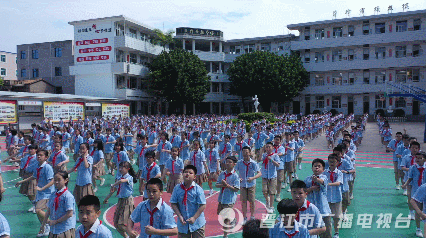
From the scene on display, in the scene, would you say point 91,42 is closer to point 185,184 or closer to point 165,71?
point 165,71

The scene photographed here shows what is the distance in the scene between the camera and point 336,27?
43.1 m

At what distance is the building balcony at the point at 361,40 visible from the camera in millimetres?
39125

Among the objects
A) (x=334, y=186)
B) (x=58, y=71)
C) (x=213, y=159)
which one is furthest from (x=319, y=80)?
(x=334, y=186)

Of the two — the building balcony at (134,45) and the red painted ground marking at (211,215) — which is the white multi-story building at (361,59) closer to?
the building balcony at (134,45)

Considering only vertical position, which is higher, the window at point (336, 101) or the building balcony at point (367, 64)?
the building balcony at point (367, 64)

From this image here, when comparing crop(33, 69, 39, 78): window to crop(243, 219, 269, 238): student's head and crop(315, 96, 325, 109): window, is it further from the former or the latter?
crop(243, 219, 269, 238): student's head

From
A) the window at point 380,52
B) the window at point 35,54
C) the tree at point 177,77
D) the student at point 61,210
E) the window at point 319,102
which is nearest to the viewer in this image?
the student at point 61,210

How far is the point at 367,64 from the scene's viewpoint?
4141 cm

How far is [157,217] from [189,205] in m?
0.76

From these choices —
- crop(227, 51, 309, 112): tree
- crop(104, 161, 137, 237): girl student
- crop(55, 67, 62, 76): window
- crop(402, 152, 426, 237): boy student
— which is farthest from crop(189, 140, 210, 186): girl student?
crop(55, 67, 62, 76): window

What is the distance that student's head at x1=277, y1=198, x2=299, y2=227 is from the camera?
142 inches

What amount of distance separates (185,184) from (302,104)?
141 feet

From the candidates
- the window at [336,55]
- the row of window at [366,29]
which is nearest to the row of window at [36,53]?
the row of window at [366,29]

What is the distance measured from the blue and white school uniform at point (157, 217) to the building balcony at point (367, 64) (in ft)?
139
